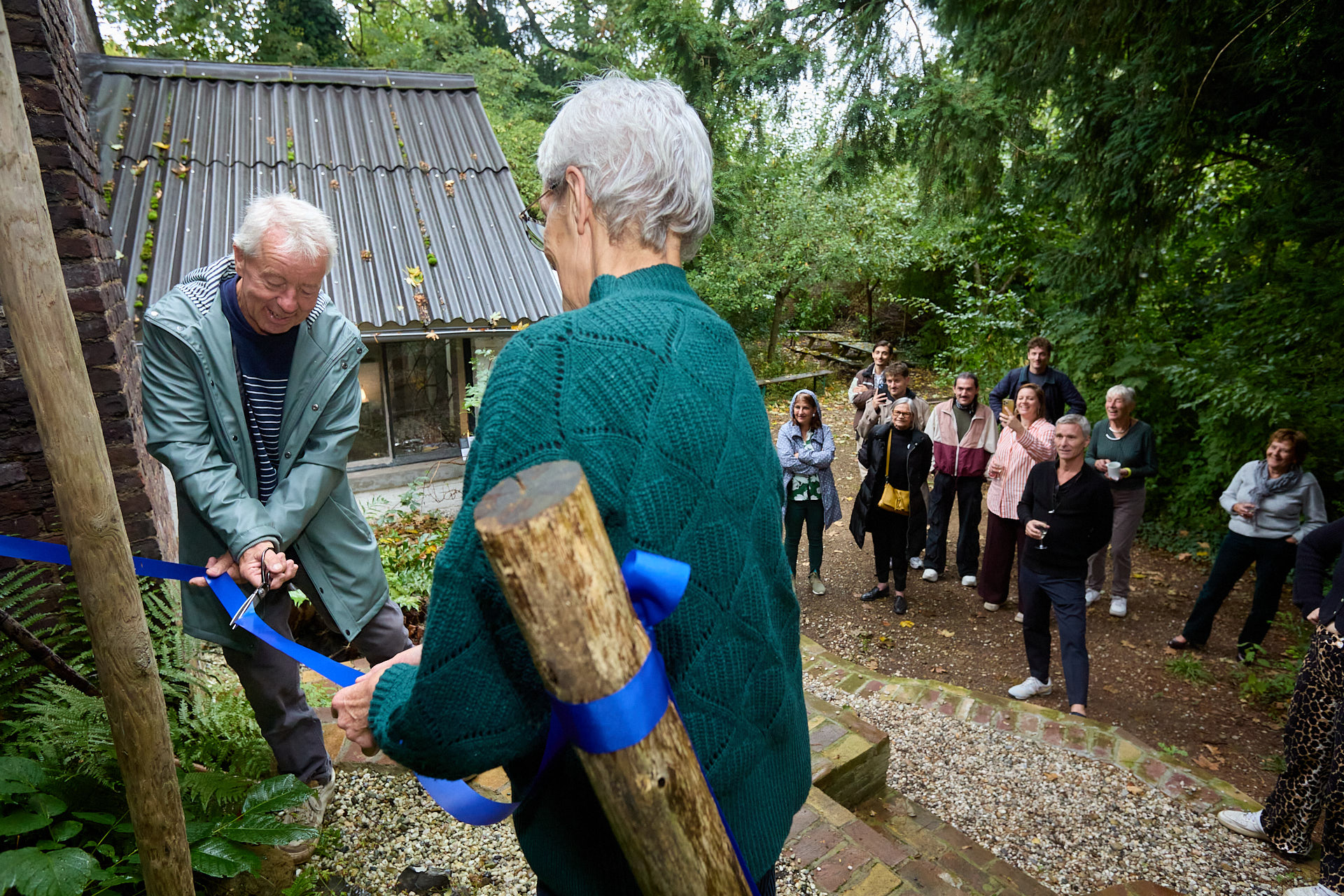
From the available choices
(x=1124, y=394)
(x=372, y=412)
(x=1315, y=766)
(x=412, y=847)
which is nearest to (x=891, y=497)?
(x=1124, y=394)

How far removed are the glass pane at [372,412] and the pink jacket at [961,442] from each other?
488 cm

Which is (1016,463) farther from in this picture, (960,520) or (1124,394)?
(960,520)

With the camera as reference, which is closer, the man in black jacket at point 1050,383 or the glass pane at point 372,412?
the glass pane at point 372,412

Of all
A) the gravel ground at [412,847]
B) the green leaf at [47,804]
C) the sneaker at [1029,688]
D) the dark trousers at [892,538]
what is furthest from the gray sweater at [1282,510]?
the green leaf at [47,804]

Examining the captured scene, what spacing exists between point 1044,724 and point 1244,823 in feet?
3.63

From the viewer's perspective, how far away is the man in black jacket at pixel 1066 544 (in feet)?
15.7

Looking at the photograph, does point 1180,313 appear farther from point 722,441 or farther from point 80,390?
point 80,390

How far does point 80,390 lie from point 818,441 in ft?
18.3

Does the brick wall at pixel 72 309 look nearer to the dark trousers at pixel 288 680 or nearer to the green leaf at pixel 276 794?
the dark trousers at pixel 288 680

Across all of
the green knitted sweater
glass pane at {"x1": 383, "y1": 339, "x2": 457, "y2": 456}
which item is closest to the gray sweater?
the green knitted sweater

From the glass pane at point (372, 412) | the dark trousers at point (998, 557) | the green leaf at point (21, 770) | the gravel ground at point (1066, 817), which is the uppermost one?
the glass pane at point (372, 412)

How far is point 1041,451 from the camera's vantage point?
596 cm

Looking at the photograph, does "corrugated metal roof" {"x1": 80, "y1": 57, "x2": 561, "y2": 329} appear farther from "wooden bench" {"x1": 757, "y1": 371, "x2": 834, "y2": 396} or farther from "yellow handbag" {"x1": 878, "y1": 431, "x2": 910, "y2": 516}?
"wooden bench" {"x1": 757, "y1": 371, "x2": 834, "y2": 396}

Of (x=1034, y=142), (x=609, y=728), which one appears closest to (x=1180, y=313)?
(x=1034, y=142)
